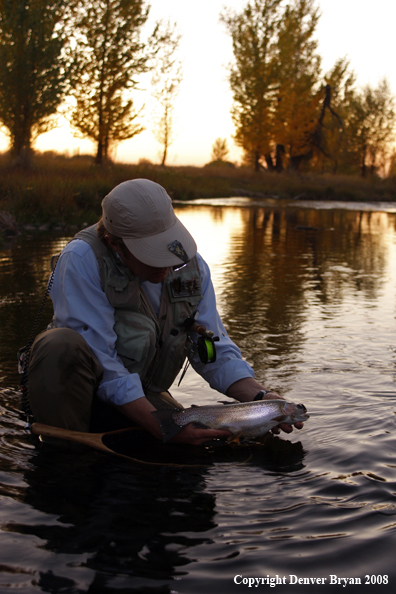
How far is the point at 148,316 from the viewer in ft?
9.94

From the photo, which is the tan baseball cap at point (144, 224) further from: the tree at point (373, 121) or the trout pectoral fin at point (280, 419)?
the tree at point (373, 121)

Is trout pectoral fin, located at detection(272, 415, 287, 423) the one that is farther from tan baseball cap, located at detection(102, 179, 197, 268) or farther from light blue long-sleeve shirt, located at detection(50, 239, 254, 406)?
tan baseball cap, located at detection(102, 179, 197, 268)

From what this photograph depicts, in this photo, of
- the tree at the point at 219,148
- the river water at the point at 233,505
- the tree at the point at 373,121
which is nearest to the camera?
the river water at the point at 233,505

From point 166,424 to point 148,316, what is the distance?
57 cm

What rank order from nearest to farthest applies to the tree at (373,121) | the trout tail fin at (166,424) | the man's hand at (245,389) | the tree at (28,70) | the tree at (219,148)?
the trout tail fin at (166,424)
the man's hand at (245,389)
the tree at (28,70)
the tree at (373,121)
the tree at (219,148)

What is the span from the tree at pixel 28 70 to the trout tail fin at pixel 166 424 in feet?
51.7

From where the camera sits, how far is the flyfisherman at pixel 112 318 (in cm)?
275

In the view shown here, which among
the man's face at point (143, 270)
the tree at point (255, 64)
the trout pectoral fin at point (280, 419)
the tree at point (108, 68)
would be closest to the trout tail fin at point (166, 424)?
the trout pectoral fin at point (280, 419)

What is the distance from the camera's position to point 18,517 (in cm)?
243

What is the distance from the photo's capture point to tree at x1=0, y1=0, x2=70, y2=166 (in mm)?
17875

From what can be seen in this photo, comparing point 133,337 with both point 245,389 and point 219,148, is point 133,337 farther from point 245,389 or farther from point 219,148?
point 219,148

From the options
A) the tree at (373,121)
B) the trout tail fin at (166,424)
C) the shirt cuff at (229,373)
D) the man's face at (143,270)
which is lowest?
the trout tail fin at (166,424)

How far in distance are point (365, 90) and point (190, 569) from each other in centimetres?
5640

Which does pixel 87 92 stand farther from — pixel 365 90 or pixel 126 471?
pixel 365 90
